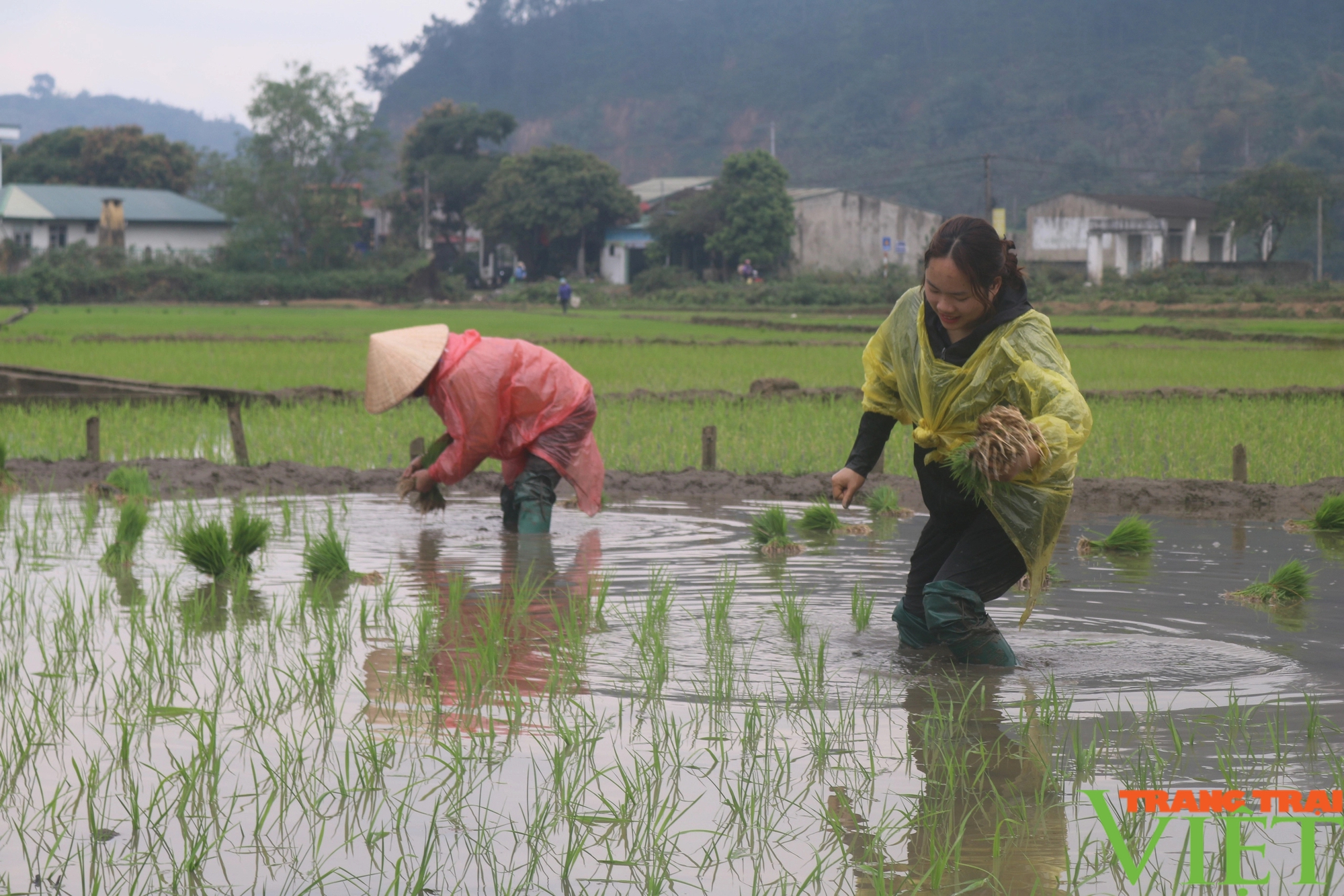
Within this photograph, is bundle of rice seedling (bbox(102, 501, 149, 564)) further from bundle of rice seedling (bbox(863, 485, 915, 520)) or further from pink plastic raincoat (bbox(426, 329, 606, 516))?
bundle of rice seedling (bbox(863, 485, 915, 520))

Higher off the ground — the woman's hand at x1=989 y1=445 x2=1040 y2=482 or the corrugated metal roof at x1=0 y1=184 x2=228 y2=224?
the corrugated metal roof at x1=0 y1=184 x2=228 y2=224

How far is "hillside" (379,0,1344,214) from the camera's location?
66312mm

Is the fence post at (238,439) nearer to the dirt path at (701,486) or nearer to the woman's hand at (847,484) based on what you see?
the dirt path at (701,486)

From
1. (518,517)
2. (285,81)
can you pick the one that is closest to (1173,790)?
(518,517)

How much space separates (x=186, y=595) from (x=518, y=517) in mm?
1880

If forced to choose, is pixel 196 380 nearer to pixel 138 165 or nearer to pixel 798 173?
pixel 138 165

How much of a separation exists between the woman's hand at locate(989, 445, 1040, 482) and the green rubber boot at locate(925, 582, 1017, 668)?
65 centimetres

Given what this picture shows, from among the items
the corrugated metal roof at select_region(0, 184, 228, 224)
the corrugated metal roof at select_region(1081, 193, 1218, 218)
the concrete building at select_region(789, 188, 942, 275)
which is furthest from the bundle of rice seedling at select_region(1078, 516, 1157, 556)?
the corrugated metal roof at select_region(0, 184, 228, 224)

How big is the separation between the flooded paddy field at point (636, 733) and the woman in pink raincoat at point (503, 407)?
0.78 m

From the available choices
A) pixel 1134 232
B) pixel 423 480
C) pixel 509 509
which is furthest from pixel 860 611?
pixel 1134 232

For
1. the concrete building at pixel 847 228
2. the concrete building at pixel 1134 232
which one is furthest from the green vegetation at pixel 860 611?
the concrete building at pixel 847 228

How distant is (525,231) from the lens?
168ft

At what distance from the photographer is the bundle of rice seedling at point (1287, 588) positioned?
5.16 metres

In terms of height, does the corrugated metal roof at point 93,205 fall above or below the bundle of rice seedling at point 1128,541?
above
